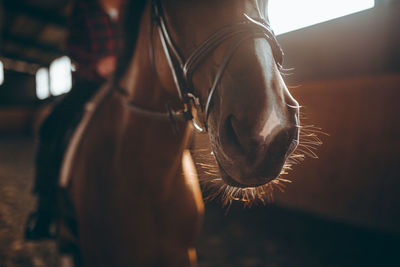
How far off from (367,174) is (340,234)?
0.47m

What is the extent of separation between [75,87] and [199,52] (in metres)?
0.78

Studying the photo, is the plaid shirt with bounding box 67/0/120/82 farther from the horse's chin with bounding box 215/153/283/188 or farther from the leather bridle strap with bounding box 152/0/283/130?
the horse's chin with bounding box 215/153/283/188

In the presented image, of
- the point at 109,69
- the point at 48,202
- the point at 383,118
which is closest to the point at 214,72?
the point at 109,69

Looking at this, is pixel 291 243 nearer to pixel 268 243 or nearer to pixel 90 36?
pixel 268 243

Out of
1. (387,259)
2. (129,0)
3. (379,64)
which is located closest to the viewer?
(129,0)

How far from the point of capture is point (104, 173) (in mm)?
554

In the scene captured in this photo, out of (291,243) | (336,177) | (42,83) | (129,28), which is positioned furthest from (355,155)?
(42,83)

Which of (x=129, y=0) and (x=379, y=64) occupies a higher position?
(x=129, y=0)

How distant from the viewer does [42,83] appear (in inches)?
341

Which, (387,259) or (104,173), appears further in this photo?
(387,259)

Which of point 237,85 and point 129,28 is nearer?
point 237,85

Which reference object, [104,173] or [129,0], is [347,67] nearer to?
[129,0]

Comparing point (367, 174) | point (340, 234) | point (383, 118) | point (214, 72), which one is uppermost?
point (214, 72)

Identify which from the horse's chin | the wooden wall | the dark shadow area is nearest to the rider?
the horse's chin
